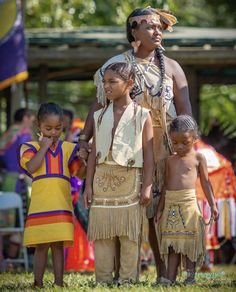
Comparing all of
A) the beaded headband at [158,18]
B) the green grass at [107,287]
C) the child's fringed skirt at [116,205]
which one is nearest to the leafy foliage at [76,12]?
the green grass at [107,287]

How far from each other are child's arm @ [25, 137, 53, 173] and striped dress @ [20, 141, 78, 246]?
0.16ft

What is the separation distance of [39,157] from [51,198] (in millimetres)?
298

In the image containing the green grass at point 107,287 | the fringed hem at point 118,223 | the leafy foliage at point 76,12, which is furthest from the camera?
the leafy foliage at point 76,12

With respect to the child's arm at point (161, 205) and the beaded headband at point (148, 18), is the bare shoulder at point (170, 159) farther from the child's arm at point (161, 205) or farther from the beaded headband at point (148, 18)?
the beaded headband at point (148, 18)

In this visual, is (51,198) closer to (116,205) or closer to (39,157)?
(39,157)

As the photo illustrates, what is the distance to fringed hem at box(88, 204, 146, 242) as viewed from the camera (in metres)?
6.95

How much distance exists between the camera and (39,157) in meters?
7.22

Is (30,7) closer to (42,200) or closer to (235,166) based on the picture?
(235,166)

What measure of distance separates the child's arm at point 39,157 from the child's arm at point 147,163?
0.70 m

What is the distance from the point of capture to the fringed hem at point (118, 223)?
6.95 metres

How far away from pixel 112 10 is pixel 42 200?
12712 millimetres

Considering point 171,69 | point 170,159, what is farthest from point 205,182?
point 171,69

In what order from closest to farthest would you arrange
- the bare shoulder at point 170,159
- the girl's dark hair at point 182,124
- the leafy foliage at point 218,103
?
the girl's dark hair at point 182,124 → the bare shoulder at point 170,159 → the leafy foliage at point 218,103

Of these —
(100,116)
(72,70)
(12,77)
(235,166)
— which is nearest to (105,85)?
(100,116)
